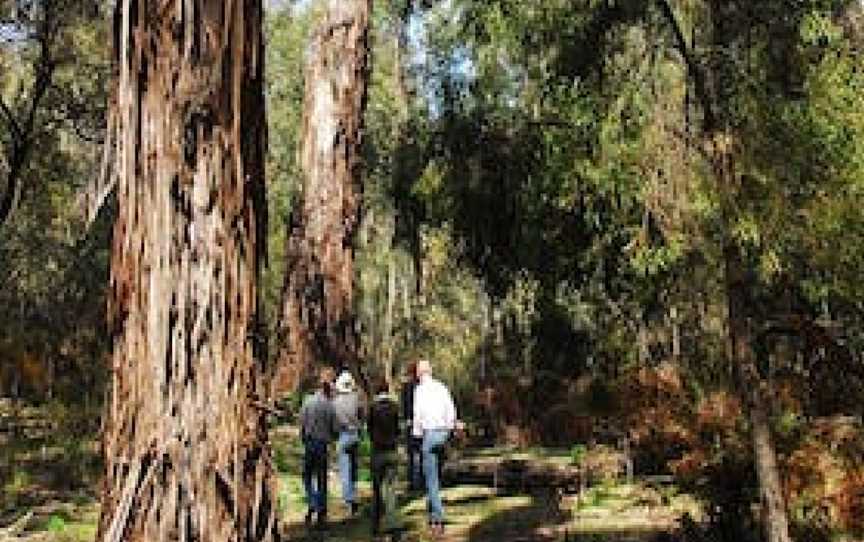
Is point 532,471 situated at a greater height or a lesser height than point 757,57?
lesser

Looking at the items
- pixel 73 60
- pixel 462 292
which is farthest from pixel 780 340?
pixel 462 292

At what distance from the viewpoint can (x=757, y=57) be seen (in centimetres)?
1177

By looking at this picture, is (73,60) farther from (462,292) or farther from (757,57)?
(462,292)

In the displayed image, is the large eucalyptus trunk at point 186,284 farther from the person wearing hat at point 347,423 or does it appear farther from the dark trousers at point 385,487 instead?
the person wearing hat at point 347,423

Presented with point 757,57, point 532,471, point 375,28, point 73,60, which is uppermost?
point 375,28

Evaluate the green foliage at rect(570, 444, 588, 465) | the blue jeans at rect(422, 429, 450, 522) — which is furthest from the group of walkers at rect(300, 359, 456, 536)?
the green foliage at rect(570, 444, 588, 465)

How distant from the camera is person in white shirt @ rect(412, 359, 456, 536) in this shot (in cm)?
1243

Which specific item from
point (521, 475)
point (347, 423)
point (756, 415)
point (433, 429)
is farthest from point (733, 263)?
point (521, 475)

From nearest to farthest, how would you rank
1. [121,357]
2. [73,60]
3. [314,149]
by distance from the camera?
[121,357] → [314,149] → [73,60]

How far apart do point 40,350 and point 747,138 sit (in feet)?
79.9

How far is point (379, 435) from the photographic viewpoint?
12719 millimetres

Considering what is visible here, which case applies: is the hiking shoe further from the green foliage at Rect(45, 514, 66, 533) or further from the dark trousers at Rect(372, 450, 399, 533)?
the green foliage at Rect(45, 514, 66, 533)

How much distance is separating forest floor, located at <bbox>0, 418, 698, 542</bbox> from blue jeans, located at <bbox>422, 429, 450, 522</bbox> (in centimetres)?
29

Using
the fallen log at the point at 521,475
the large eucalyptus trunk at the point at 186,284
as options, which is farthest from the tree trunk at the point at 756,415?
the large eucalyptus trunk at the point at 186,284
